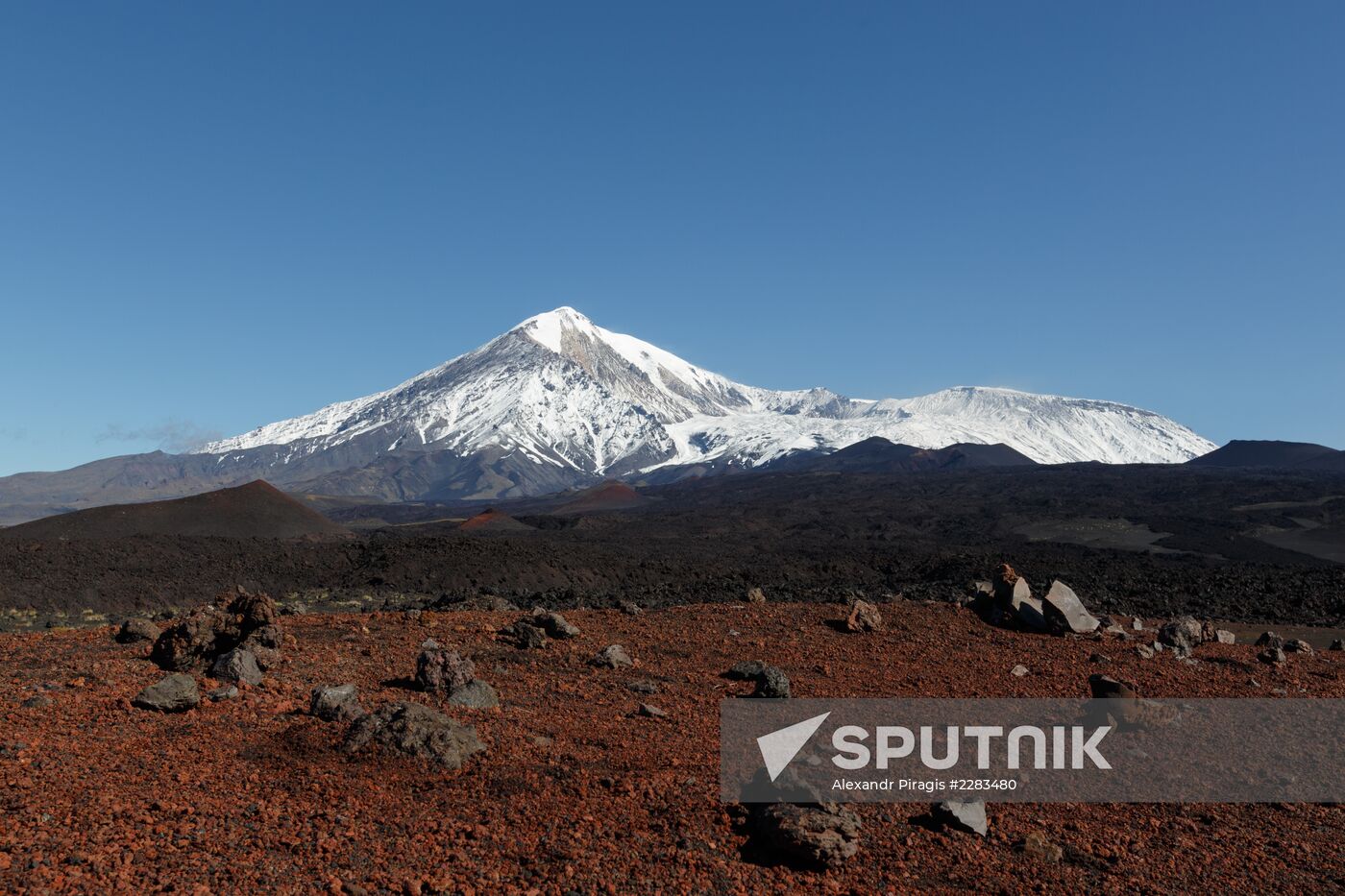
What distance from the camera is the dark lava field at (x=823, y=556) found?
35.7 metres

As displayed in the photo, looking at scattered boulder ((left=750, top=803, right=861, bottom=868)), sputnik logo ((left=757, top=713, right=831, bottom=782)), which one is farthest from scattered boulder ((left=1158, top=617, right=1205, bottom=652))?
scattered boulder ((left=750, top=803, right=861, bottom=868))

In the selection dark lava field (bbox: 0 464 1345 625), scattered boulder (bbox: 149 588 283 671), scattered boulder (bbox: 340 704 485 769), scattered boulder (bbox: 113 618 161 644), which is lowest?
dark lava field (bbox: 0 464 1345 625)

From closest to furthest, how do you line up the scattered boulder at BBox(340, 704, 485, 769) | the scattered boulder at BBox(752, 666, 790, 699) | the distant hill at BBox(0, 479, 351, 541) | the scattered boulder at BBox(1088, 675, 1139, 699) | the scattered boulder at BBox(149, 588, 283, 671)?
the scattered boulder at BBox(340, 704, 485, 769) → the scattered boulder at BBox(1088, 675, 1139, 699) → the scattered boulder at BBox(149, 588, 283, 671) → the scattered boulder at BBox(752, 666, 790, 699) → the distant hill at BBox(0, 479, 351, 541)

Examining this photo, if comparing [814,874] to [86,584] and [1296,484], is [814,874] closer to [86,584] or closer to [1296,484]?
[86,584]

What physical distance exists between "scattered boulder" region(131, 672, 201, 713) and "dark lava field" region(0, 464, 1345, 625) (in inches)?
517

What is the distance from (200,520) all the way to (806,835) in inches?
2609

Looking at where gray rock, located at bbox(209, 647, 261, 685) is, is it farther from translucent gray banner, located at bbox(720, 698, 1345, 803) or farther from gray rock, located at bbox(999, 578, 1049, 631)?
gray rock, located at bbox(999, 578, 1049, 631)

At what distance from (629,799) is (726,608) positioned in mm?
12128

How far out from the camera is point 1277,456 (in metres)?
186

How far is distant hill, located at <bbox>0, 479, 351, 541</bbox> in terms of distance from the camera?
58.6m

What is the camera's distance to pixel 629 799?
349 inches

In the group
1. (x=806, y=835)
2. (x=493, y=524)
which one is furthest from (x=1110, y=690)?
(x=493, y=524)

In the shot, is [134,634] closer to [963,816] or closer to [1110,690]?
[963,816]

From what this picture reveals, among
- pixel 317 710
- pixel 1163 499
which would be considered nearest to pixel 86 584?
pixel 317 710
